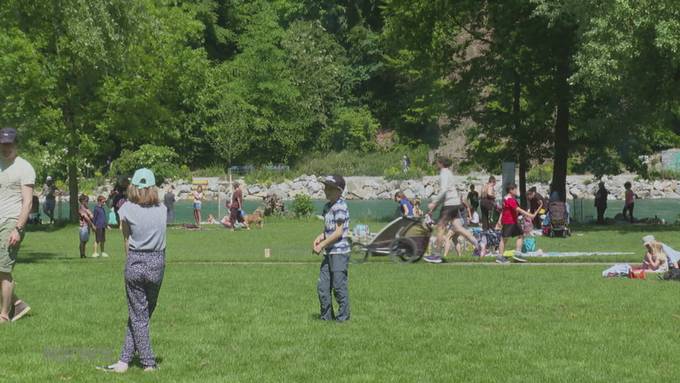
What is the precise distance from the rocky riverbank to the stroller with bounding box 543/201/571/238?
3482cm

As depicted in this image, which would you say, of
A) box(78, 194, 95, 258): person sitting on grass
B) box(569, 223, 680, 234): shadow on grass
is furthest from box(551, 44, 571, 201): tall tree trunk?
box(78, 194, 95, 258): person sitting on grass

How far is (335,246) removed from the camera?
38.3 ft

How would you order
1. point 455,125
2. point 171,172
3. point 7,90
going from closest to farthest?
point 7,90 < point 455,125 < point 171,172

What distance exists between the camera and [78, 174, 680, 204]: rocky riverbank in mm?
66500

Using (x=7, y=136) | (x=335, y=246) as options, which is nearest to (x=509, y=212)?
(x=335, y=246)

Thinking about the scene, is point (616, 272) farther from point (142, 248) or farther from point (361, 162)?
point (361, 162)

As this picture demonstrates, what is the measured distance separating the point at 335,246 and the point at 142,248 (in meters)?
3.24

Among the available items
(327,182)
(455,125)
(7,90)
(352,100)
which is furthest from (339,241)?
(352,100)

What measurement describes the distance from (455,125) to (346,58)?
36.8m

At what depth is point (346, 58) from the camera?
7656 centimetres

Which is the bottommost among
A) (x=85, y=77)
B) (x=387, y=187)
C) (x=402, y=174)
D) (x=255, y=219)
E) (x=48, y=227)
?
(x=48, y=227)

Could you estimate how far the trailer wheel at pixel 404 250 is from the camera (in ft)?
67.7

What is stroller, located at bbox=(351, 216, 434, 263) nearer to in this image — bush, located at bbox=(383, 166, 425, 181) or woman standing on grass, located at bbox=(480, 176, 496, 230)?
woman standing on grass, located at bbox=(480, 176, 496, 230)

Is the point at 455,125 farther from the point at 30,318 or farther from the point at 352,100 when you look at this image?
the point at 352,100
